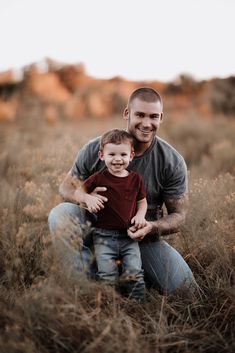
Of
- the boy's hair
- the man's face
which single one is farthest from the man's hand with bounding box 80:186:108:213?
the man's face

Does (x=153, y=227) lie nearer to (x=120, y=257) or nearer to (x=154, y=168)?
(x=120, y=257)

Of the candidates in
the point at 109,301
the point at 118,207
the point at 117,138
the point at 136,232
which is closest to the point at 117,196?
the point at 118,207

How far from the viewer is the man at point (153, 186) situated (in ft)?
12.1

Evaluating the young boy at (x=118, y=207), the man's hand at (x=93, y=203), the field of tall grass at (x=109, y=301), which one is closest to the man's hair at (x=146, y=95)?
the young boy at (x=118, y=207)

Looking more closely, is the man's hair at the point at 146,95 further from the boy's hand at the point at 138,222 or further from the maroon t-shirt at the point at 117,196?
the boy's hand at the point at 138,222

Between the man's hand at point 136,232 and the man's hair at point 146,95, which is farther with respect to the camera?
the man's hair at point 146,95

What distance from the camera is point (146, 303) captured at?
3371mm

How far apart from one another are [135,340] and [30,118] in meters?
11.5

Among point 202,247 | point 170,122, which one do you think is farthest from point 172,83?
point 202,247

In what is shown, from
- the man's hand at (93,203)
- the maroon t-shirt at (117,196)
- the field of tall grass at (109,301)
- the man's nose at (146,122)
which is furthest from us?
the man's nose at (146,122)

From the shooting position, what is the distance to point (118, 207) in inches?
137

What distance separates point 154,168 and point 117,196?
1.75 feet

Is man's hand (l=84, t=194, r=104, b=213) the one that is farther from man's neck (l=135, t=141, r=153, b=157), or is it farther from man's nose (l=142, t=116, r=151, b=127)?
man's nose (l=142, t=116, r=151, b=127)

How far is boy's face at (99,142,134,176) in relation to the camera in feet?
11.2
